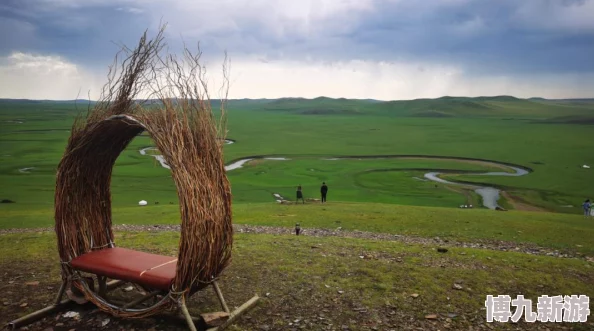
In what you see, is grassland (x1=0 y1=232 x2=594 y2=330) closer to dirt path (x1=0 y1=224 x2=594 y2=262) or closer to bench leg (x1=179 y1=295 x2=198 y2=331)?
bench leg (x1=179 y1=295 x2=198 y2=331)

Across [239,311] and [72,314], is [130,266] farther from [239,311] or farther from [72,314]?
[239,311]

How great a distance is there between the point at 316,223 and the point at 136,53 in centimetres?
1369

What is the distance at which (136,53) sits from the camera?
877cm

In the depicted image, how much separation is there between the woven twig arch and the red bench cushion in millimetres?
334

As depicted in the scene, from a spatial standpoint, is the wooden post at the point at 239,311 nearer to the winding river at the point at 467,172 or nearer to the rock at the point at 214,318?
the rock at the point at 214,318

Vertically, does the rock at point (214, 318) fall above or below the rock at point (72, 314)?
above

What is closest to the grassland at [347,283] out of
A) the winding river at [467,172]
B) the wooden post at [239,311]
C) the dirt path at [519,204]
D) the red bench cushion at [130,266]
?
the wooden post at [239,311]

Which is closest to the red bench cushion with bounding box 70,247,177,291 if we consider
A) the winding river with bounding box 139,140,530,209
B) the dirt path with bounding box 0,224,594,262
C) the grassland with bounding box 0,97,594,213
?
the dirt path with bounding box 0,224,594,262

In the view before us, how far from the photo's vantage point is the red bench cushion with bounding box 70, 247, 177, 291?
24.9ft

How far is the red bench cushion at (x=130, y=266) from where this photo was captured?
7578 millimetres

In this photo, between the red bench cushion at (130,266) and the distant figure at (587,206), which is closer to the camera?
the red bench cushion at (130,266)

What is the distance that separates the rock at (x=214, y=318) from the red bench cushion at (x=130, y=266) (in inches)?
36.2

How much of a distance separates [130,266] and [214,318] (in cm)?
179

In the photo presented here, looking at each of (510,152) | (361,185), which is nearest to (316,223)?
(361,185)
